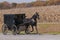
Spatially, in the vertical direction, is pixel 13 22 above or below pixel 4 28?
above

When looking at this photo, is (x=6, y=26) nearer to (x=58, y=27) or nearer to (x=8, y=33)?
(x=8, y=33)

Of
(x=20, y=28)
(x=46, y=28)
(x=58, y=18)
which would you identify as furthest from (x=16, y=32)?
(x=58, y=18)

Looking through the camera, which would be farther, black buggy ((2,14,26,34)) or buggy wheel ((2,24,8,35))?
buggy wheel ((2,24,8,35))

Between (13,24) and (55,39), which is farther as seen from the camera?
(13,24)

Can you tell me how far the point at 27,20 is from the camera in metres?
27.7

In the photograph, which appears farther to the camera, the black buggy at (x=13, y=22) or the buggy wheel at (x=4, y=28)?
Result: the buggy wheel at (x=4, y=28)

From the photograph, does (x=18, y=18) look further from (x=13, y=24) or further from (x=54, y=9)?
(x=54, y=9)

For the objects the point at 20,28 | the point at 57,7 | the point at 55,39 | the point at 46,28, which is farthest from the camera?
the point at 57,7

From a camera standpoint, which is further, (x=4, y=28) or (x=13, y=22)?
(x=4, y=28)

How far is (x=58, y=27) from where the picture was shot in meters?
33.9

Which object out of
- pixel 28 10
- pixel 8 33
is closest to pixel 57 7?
pixel 28 10

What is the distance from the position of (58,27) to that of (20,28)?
7507 mm

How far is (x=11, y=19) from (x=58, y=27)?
25.0 feet

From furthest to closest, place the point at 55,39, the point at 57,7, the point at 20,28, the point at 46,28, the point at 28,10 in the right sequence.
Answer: the point at 28,10 < the point at 57,7 < the point at 46,28 < the point at 20,28 < the point at 55,39
